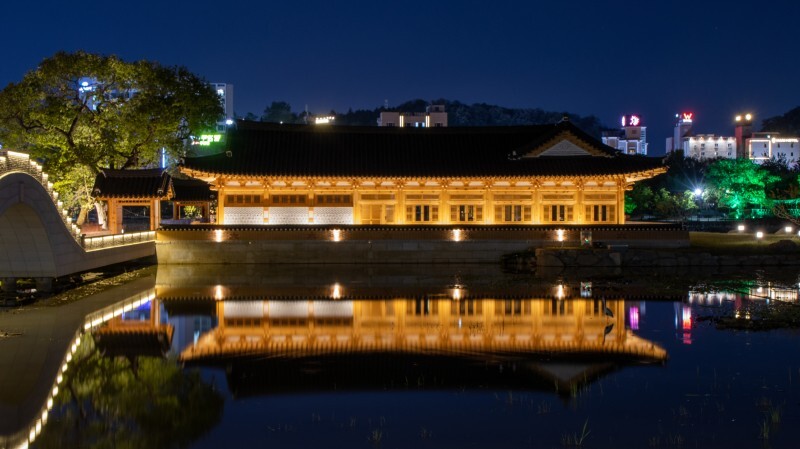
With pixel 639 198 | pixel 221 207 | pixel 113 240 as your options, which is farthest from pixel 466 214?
pixel 639 198

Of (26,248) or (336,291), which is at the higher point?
(26,248)

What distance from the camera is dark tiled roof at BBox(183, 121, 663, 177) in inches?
1592

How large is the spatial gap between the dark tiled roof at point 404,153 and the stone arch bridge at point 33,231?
1252cm

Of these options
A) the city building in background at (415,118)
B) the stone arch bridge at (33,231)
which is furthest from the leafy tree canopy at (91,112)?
the city building in background at (415,118)

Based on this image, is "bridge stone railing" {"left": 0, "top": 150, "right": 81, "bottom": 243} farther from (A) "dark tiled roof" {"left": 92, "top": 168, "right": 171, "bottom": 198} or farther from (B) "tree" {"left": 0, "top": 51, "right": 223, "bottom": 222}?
(B) "tree" {"left": 0, "top": 51, "right": 223, "bottom": 222}

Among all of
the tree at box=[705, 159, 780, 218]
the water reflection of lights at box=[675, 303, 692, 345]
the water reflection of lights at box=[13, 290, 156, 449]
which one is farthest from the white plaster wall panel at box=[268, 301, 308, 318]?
the tree at box=[705, 159, 780, 218]

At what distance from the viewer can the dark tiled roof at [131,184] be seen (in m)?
38.7

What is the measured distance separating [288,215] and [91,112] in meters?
16.0

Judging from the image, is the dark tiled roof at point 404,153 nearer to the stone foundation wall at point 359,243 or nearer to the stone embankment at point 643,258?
the stone foundation wall at point 359,243

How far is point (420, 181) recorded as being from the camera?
41375mm

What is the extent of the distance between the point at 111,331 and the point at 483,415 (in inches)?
492

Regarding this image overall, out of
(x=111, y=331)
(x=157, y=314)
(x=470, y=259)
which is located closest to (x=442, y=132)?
(x=470, y=259)

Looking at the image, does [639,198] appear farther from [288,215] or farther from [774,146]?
[774,146]

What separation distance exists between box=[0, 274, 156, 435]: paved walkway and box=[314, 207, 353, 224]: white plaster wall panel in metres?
16.2
